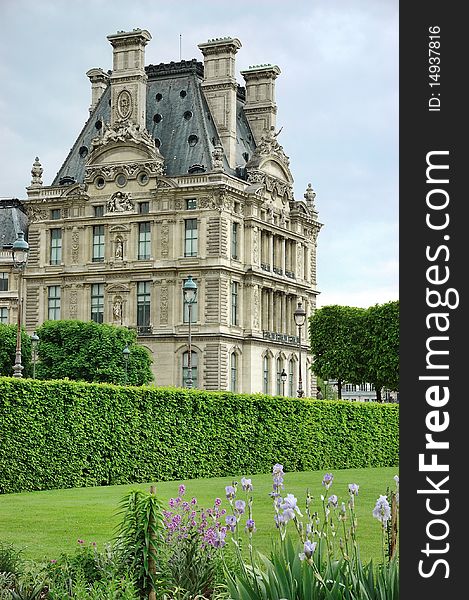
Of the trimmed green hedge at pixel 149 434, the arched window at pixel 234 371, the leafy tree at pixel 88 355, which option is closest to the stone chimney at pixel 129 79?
the leafy tree at pixel 88 355

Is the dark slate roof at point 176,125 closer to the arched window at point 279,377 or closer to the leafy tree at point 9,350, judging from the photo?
the arched window at point 279,377

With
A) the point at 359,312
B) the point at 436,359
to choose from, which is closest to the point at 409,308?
the point at 436,359

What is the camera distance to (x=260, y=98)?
267 ft

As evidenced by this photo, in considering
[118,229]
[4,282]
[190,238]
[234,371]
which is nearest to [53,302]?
[118,229]

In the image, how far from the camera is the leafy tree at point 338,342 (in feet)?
222

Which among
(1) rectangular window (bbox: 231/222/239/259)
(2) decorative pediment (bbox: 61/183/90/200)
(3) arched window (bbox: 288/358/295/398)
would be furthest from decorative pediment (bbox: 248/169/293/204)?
(3) arched window (bbox: 288/358/295/398)

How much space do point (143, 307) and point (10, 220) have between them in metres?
19.5

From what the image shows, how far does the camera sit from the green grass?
588 inches

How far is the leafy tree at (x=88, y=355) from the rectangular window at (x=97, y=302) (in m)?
9.13

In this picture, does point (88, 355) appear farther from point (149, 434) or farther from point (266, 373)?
point (149, 434)

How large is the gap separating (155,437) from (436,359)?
25.4 m

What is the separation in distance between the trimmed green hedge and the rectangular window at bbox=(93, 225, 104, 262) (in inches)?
1582

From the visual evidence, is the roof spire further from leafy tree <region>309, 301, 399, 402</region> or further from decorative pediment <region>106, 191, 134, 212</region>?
leafy tree <region>309, 301, 399, 402</region>

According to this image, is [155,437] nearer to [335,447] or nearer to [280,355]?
[335,447]
